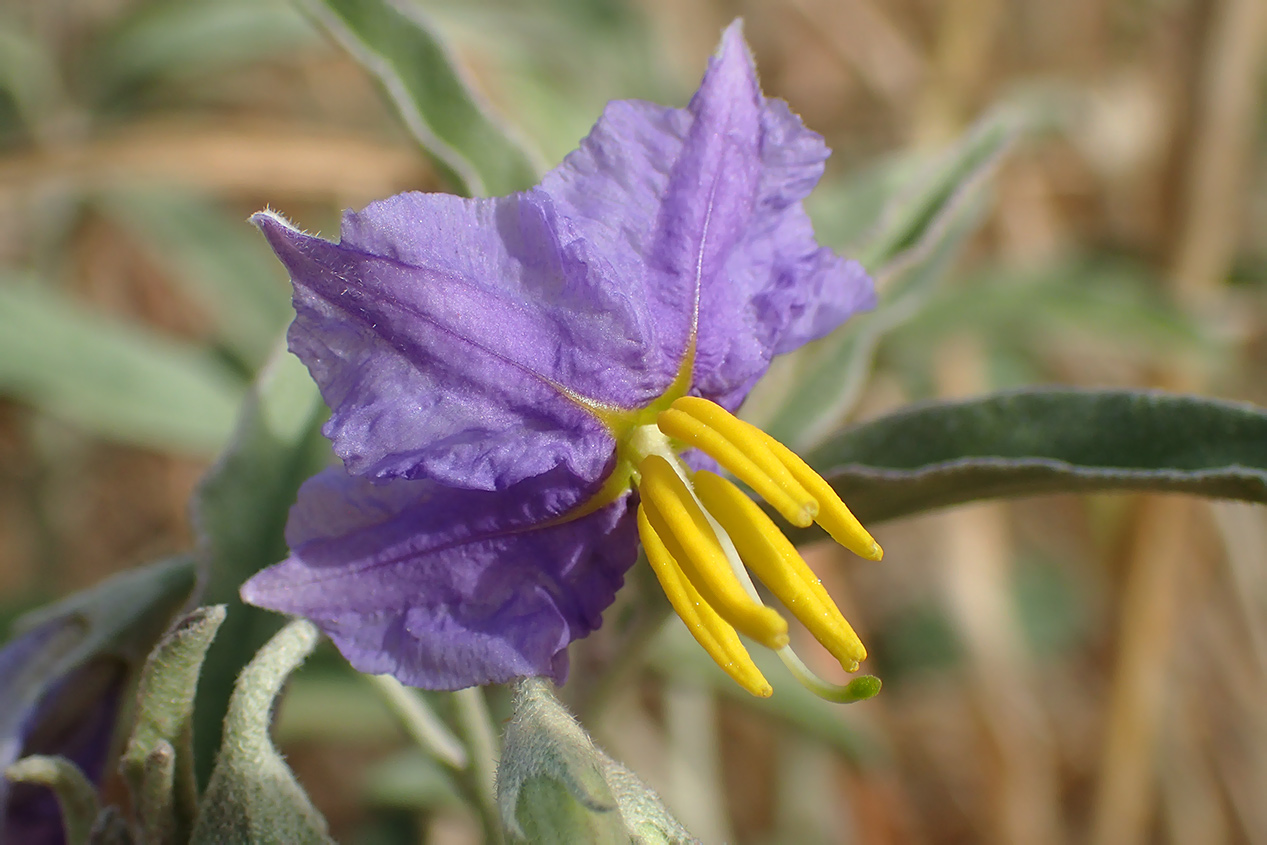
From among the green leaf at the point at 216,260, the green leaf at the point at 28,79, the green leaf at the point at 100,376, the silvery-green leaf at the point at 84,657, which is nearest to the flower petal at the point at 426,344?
the silvery-green leaf at the point at 84,657

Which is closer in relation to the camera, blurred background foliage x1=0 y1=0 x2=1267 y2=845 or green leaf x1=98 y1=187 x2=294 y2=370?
blurred background foliage x1=0 y1=0 x2=1267 y2=845

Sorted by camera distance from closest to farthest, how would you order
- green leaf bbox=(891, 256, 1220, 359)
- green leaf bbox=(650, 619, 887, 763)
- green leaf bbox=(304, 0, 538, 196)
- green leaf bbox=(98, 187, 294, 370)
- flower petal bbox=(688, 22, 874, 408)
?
flower petal bbox=(688, 22, 874, 408), green leaf bbox=(304, 0, 538, 196), green leaf bbox=(650, 619, 887, 763), green leaf bbox=(891, 256, 1220, 359), green leaf bbox=(98, 187, 294, 370)

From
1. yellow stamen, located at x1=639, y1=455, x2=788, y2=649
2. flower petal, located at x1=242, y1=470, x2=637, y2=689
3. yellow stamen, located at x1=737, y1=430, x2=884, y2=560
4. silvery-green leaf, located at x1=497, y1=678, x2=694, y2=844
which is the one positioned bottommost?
silvery-green leaf, located at x1=497, y1=678, x2=694, y2=844

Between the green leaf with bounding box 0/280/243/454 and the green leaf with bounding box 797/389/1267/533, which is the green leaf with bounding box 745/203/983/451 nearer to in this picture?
the green leaf with bounding box 797/389/1267/533

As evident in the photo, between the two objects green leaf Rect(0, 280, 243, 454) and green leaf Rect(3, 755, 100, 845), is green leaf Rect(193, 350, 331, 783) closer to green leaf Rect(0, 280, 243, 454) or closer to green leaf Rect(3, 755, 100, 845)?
green leaf Rect(3, 755, 100, 845)

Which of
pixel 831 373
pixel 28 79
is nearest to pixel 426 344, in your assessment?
pixel 831 373


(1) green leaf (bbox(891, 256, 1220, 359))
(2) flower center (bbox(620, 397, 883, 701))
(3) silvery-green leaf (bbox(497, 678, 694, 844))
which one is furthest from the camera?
(1) green leaf (bbox(891, 256, 1220, 359))

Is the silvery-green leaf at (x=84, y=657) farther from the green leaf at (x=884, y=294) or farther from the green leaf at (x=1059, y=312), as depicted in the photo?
the green leaf at (x=1059, y=312)

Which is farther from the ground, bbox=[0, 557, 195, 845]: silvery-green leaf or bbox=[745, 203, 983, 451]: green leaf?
bbox=[745, 203, 983, 451]: green leaf

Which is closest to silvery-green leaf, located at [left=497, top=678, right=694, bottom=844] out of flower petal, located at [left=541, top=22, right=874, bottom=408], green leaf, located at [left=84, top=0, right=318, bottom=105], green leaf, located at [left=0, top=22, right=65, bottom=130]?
flower petal, located at [left=541, top=22, right=874, bottom=408]
